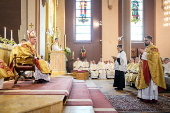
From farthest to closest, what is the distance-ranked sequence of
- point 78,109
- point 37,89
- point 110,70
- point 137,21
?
1. point 137,21
2. point 110,70
3. point 37,89
4. point 78,109

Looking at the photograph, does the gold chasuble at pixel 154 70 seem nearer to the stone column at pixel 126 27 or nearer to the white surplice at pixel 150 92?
the white surplice at pixel 150 92

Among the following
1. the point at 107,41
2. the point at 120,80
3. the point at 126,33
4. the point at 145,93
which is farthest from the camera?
the point at 107,41

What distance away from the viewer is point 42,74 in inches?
192

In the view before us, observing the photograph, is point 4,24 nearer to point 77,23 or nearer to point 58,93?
point 58,93

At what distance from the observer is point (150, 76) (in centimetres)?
486

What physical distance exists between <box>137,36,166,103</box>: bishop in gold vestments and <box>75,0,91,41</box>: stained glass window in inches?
481

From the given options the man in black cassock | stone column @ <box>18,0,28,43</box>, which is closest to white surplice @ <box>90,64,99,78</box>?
the man in black cassock

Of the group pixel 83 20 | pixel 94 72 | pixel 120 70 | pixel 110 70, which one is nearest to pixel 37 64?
pixel 120 70

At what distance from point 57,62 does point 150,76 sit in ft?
17.3

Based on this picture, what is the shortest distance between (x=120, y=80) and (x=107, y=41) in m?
9.75

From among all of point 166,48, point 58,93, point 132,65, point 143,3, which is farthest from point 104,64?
point 58,93

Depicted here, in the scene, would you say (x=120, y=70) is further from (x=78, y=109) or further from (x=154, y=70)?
(x=78, y=109)

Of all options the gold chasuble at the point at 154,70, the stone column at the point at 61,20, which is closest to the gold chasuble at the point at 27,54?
the gold chasuble at the point at 154,70

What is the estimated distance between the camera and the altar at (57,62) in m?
8.97
